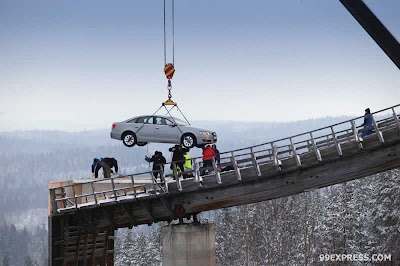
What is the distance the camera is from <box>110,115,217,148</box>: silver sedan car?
111 feet

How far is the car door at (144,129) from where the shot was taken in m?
34.8

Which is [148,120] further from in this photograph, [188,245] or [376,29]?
[376,29]

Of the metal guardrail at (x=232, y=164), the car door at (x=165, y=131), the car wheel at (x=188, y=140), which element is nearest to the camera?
the metal guardrail at (x=232, y=164)

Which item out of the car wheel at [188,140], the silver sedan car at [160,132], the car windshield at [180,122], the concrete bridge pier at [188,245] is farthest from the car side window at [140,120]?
the concrete bridge pier at [188,245]

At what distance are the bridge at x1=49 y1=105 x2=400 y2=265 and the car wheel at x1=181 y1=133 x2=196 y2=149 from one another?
9.07 feet

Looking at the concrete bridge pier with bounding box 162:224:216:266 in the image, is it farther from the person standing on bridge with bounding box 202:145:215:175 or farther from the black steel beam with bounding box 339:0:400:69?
the black steel beam with bounding box 339:0:400:69

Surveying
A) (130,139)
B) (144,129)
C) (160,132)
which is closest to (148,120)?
(144,129)

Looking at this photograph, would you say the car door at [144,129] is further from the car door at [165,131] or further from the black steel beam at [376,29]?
the black steel beam at [376,29]

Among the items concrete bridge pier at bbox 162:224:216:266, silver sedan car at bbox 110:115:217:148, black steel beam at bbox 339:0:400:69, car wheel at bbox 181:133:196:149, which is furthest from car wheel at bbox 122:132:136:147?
black steel beam at bbox 339:0:400:69

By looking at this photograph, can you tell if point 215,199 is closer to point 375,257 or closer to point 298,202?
point 375,257

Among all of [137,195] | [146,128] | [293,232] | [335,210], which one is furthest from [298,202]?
[137,195]

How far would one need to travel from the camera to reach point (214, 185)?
28641 mm

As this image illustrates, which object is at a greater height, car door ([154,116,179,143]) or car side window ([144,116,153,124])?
car side window ([144,116,153,124])

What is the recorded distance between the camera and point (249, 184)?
1115 inches
